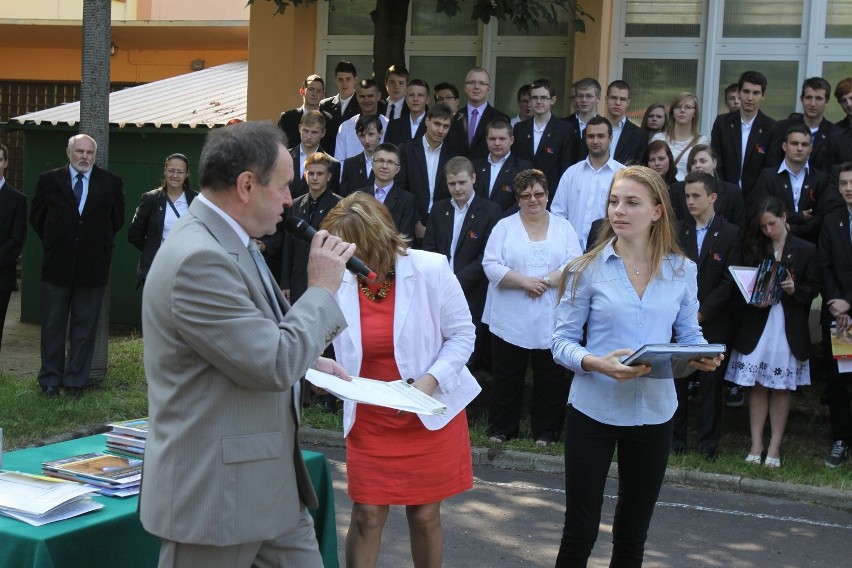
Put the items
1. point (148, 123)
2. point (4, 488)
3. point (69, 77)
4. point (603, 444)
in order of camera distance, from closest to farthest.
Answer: point (4, 488) → point (603, 444) → point (148, 123) → point (69, 77)

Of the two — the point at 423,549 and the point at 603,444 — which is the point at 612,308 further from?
the point at 423,549

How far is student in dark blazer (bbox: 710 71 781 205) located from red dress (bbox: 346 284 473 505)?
5.73 m

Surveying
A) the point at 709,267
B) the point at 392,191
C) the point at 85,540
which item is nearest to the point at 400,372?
the point at 85,540

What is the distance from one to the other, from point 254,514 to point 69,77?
2055 centimetres

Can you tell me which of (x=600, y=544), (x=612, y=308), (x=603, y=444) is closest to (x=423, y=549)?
(x=603, y=444)

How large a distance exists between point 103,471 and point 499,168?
619 centimetres

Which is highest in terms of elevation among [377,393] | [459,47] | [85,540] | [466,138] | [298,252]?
[459,47]

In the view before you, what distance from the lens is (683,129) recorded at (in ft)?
31.0

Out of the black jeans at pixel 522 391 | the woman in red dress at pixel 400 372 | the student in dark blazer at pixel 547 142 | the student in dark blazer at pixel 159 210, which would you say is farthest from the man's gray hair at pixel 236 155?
the student in dark blazer at pixel 159 210

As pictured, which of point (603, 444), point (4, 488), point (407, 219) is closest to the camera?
point (4, 488)

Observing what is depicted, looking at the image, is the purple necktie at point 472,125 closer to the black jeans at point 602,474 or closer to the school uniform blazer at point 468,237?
the school uniform blazer at point 468,237

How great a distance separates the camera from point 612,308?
441 cm

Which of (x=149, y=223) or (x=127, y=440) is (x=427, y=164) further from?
(x=127, y=440)

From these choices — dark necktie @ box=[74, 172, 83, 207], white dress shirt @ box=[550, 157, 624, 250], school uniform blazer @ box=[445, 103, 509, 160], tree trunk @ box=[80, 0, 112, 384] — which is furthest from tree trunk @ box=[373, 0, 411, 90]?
dark necktie @ box=[74, 172, 83, 207]
